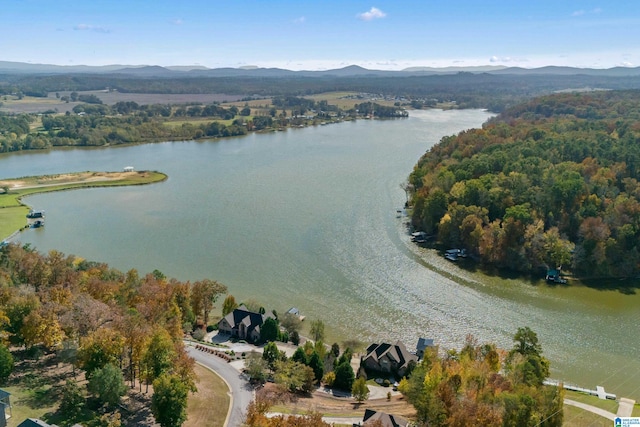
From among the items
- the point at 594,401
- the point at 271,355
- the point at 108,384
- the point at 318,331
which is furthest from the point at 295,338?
the point at 594,401

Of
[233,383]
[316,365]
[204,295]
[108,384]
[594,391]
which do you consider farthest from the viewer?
[204,295]

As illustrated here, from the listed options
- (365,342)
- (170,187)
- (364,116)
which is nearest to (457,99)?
(364,116)

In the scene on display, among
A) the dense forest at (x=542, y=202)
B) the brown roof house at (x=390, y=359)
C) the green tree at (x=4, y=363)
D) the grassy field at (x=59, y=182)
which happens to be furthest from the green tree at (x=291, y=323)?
the grassy field at (x=59, y=182)

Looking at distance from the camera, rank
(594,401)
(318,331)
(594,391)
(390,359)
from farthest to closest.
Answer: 1. (318,331)
2. (390,359)
3. (594,391)
4. (594,401)

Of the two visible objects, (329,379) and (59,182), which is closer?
(329,379)

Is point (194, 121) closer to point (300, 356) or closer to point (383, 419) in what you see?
point (300, 356)

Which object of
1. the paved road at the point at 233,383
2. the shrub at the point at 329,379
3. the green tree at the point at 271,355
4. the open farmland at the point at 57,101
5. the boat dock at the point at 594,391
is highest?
the open farmland at the point at 57,101

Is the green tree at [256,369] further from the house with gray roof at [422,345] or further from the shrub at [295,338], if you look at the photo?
the house with gray roof at [422,345]

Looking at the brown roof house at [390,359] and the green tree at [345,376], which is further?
the brown roof house at [390,359]
